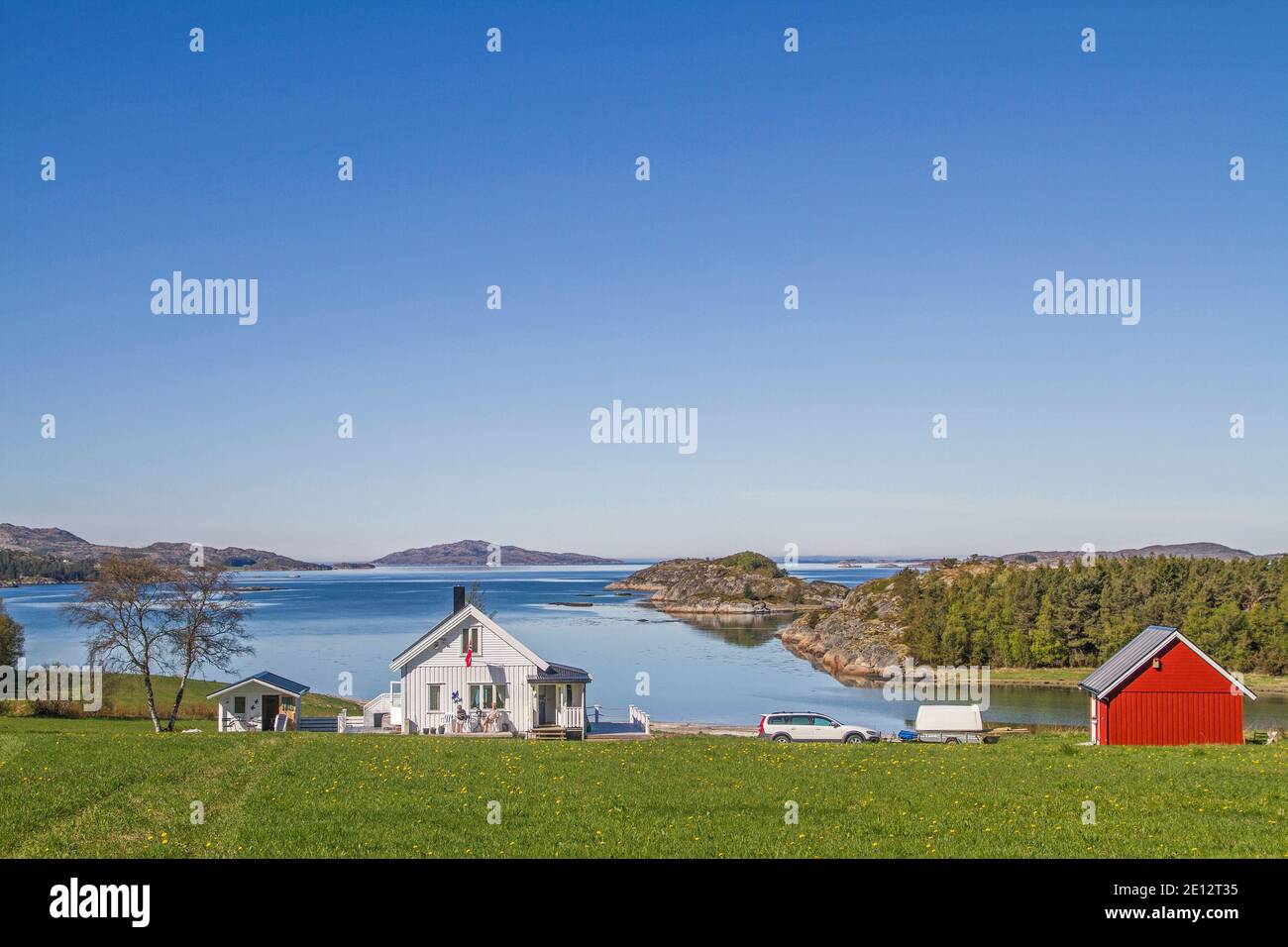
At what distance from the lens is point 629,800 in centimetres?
2077

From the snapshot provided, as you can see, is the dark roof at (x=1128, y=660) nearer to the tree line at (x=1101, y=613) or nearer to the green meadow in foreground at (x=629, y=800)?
Answer: the green meadow in foreground at (x=629, y=800)

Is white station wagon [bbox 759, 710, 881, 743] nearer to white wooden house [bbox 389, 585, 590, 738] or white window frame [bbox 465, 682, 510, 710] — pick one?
white wooden house [bbox 389, 585, 590, 738]

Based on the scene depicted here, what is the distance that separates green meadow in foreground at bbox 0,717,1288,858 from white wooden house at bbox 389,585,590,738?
12.8 meters

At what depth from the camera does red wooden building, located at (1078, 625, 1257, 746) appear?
131 ft

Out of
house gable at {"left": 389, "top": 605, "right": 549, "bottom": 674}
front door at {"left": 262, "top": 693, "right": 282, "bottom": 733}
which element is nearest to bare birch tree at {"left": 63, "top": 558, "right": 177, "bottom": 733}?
front door at {"left": 262, "top": 693, "right": 282, "bottom": 733}

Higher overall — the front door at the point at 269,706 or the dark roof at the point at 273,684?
the dark roof at the point at 273,684

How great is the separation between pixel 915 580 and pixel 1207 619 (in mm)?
36270

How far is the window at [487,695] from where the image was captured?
4431 cm

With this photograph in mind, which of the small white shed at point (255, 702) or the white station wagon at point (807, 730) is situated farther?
the small white shed at point (255, 702)

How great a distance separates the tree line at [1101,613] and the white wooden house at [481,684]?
70261 millimetres

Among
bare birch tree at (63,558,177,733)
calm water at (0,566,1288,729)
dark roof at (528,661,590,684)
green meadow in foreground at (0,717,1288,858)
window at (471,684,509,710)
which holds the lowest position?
calm water at (0,566,1288,729)

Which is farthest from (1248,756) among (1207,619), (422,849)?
(1207,619)

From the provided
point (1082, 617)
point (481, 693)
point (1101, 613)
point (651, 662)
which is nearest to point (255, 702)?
point (481, 693)

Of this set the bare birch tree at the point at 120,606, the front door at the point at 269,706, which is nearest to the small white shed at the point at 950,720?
the front door at the point at 269,706
